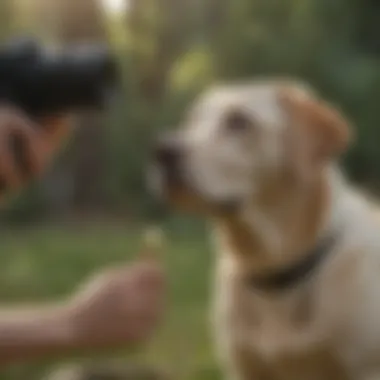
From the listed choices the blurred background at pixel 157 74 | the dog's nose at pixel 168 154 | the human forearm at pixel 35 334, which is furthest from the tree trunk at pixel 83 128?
the human forearm at pixel 35 334

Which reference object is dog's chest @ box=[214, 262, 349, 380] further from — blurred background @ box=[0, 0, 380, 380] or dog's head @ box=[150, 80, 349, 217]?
blurred background @ box=[0, 0, 380, 380]

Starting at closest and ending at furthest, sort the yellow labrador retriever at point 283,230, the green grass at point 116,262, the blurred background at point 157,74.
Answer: the yellow labrador retriever at point 283,230, the green grass at point 116,262, the blurred background at point 157,74

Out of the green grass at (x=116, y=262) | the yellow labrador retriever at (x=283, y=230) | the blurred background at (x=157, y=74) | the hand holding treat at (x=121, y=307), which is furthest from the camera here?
the blurred background at (x=157, y=74)

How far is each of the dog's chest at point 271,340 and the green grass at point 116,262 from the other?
0.66m

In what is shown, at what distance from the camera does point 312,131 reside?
1.80 metres

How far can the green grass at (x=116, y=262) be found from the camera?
266 cm

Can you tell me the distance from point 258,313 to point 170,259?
171 cm

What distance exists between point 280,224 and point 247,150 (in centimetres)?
11

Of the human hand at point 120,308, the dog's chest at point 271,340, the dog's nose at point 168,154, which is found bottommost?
the human hand at point 120,308

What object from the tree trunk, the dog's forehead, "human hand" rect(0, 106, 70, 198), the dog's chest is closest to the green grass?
the tree trunk

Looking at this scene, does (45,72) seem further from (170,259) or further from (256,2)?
(256,2)

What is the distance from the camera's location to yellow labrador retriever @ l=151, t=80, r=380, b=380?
68.1 inches

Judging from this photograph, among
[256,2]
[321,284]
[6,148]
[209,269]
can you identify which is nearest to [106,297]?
[6,148]

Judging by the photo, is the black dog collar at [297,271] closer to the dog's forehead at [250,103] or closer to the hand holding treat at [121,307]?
the dog's forehead at [250,103]
